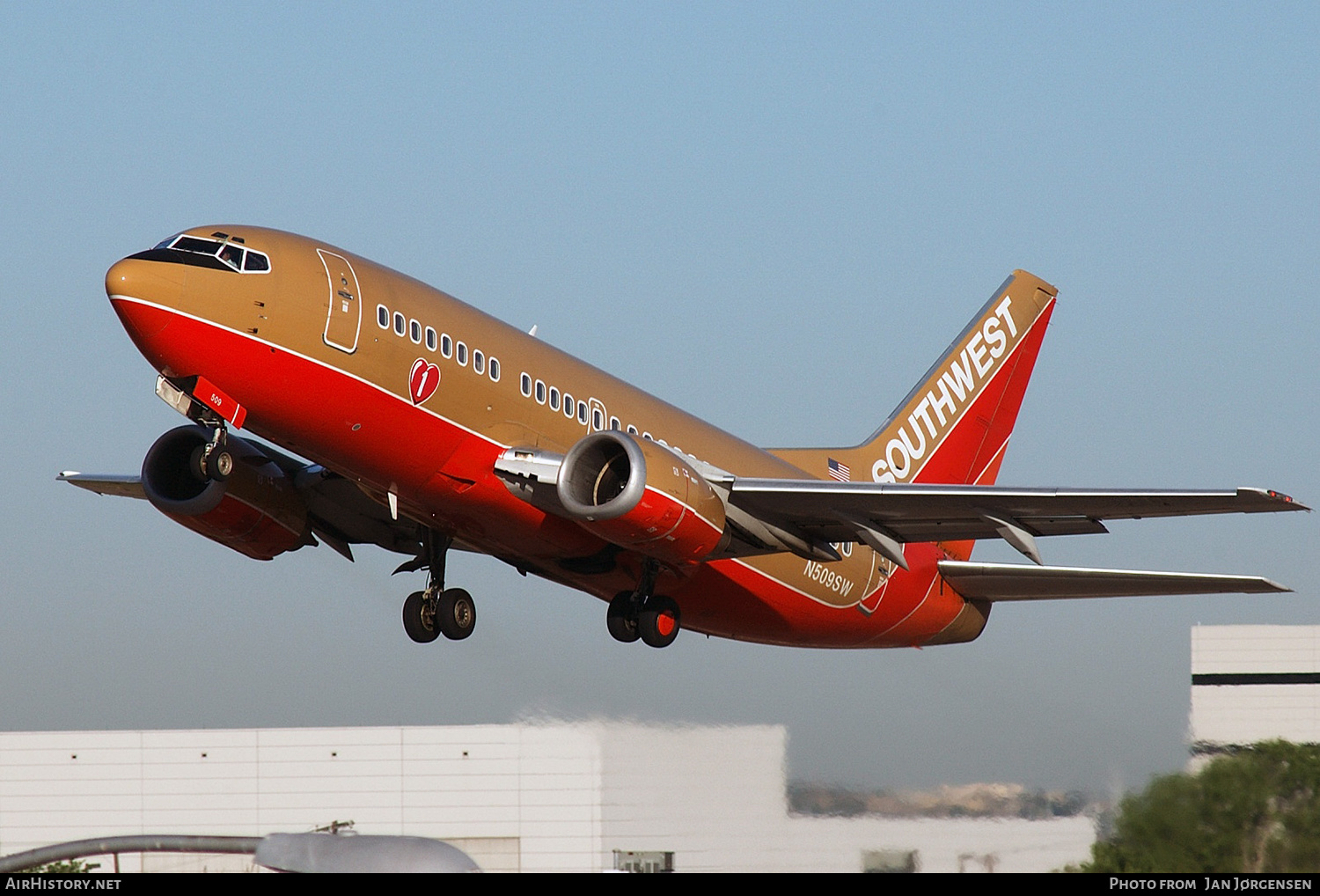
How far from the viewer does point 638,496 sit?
2375cm

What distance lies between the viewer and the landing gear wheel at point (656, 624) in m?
27.0

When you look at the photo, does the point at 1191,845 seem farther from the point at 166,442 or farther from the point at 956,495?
the point at 166,442

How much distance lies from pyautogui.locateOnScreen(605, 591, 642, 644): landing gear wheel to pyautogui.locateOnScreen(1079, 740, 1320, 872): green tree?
899cm

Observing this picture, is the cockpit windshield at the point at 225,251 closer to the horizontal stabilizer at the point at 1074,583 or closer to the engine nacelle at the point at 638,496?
the engine nacelle at the point at 638,496

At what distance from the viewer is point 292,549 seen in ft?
94.4

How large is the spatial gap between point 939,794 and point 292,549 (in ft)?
39.8

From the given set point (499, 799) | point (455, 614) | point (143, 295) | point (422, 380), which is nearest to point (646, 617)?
point (455, 614)

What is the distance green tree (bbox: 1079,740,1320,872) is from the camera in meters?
18.9

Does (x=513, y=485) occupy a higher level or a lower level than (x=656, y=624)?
higher

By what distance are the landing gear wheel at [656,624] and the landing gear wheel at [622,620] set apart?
0.13 meters

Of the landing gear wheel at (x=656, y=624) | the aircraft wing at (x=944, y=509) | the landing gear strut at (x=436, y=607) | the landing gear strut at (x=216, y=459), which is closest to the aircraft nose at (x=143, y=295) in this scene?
the landing gear strut at (x=216, y=459)

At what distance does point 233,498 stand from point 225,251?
22.4ft

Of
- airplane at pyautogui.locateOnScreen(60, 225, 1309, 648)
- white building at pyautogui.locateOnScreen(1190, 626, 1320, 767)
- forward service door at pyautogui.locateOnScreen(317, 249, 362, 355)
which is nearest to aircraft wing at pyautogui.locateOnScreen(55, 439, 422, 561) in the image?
airplane at pyautogui.locateOnScreen(60, 225, 1309, 648)

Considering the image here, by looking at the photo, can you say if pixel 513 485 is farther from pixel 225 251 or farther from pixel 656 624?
pixel 225 251
